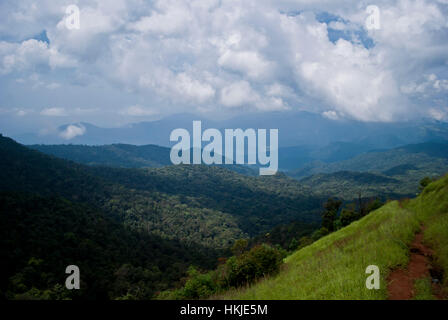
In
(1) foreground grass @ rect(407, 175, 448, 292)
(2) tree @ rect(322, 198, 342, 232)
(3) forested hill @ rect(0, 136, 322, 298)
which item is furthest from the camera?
(3) forested hill @ rect(0, 136, 322, 298)

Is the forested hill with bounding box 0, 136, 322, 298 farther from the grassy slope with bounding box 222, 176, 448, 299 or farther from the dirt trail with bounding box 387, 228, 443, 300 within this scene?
the dirt trail with bounding box 387, 228, 443, 300

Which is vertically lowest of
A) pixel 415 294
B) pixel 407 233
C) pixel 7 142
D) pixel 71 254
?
pixel 71 254

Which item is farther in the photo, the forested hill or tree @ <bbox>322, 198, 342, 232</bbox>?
the forested hill

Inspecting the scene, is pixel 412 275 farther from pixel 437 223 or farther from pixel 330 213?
pixel 330 213

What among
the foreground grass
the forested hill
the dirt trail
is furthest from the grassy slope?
the forested hill

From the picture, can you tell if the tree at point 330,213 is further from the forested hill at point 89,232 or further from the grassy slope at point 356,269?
the forested hill at point 89,232

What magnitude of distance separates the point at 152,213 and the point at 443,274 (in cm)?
15885

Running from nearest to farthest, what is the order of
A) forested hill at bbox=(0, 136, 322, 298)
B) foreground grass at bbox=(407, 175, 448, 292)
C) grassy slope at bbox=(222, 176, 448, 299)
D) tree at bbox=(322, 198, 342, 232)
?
grassy slope at bbox=(222, 176, 448, 299), foreground grass at bbox=(407, 175, 448, 292), tree at bbox=(322, 198, 342, 232), forested hill at bbox=(0, 136, 322, 298)

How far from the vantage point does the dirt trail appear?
6.48m

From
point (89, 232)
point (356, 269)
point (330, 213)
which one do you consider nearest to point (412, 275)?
point (356, 269)

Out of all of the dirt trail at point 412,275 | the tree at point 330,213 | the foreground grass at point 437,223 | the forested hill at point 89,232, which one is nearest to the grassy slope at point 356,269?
the foreground grass at point 437,223
